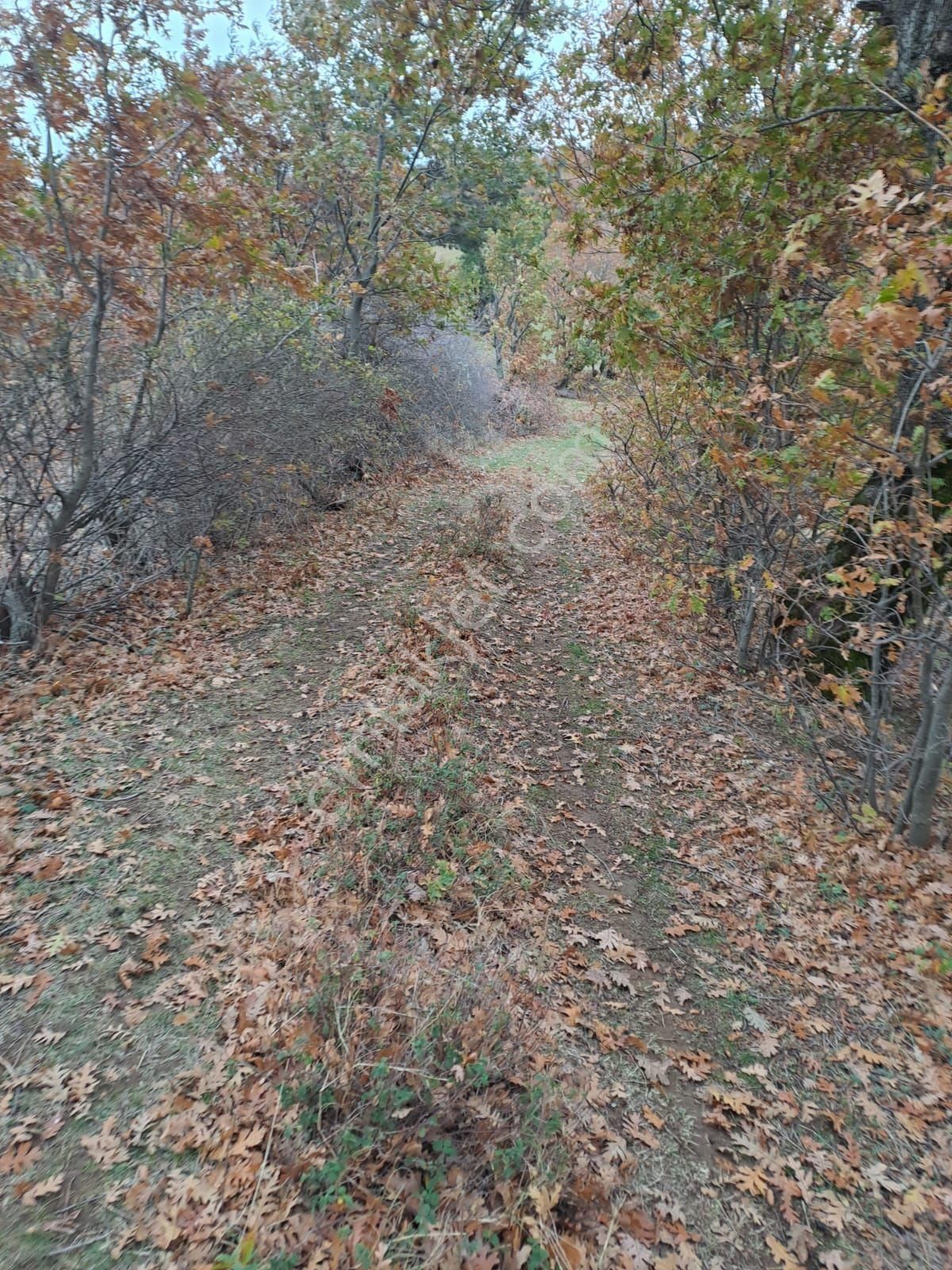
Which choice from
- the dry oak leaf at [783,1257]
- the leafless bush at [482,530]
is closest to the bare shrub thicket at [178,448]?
the leafless bush at [482,530]

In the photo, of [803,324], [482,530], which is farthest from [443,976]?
[482,530]

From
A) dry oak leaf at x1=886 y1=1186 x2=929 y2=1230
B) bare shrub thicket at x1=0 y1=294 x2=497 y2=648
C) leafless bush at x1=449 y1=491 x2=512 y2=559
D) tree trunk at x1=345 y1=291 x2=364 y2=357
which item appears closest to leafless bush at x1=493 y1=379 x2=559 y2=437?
tree trunk at x1=345 y1=291 x2=364 y2=357

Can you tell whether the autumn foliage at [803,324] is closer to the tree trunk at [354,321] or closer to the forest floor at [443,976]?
the forest floor at [443,976]

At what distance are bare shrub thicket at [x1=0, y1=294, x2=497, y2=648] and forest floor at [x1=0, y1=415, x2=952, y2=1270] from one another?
3.17 ft

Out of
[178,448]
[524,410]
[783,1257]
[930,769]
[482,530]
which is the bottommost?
[783,1257]

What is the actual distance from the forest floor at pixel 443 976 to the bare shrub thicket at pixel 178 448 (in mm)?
965

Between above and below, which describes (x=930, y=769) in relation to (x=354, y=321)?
below

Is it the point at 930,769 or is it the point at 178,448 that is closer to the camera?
the point at 930,769

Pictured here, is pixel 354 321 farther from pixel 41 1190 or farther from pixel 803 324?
pixel 41 1190

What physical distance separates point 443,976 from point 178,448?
6787 millimetres

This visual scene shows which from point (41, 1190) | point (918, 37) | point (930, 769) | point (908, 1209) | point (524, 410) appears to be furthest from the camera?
point (524, 410)

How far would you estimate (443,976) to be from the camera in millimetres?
3861

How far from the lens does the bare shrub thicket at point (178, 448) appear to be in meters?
6.95

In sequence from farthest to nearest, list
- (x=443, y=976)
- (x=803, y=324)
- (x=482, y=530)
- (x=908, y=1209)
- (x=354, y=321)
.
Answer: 1. (x=354, y=321)
2. (x=482, y=530)
3. (x=803, y=324)
4. (x=443, y=976)
5. (x=908, y=1209)
